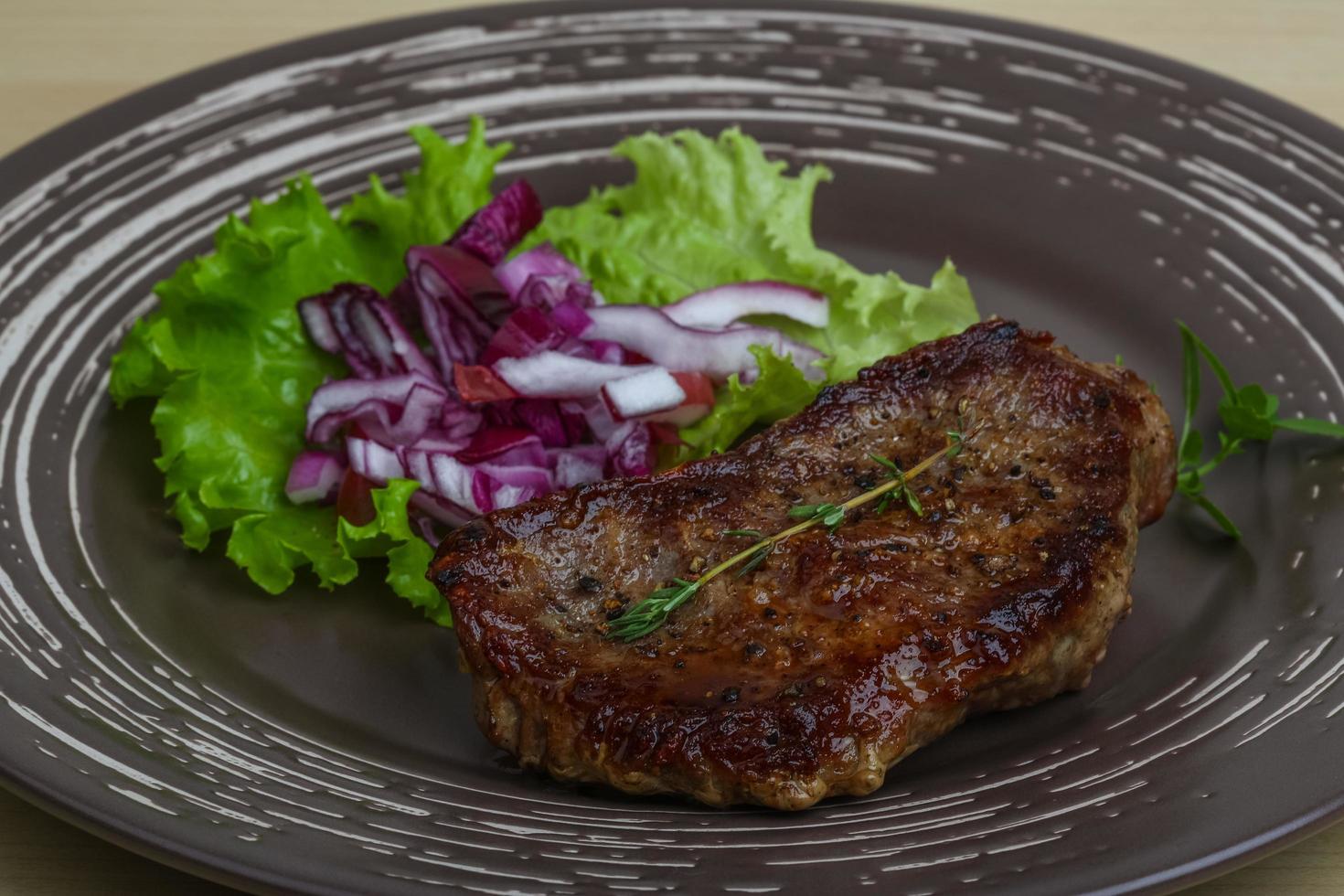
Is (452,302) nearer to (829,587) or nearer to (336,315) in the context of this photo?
(336,315)

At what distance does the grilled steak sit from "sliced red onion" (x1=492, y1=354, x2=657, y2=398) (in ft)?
3.17

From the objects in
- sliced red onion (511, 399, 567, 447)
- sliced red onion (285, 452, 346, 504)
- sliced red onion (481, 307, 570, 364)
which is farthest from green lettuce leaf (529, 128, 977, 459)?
sliced red onion (285, 452, 346, 504)

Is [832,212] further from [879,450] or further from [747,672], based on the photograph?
[747,672]

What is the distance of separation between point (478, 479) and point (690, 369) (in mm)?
894

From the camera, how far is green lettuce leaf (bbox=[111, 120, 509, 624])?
15.2 ft

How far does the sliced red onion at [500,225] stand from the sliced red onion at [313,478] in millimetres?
985

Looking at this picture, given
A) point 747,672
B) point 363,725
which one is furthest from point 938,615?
point 363,725

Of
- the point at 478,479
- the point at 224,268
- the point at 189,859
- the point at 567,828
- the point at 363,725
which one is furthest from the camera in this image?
the point at 224,268

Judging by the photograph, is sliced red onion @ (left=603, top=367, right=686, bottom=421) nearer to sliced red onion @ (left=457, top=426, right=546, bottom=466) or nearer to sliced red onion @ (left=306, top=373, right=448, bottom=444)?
sliced red onion @ (left=457, top=426, right=546, bottom=466)

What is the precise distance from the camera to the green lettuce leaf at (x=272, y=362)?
462 cm

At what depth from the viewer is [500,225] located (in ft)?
18.2

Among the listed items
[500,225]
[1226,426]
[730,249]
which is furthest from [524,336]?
[1226,426]

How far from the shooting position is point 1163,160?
6188 millimetres

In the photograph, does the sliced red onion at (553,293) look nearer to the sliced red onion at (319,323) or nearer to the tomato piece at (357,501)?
the sliced red onion at (319,323)
